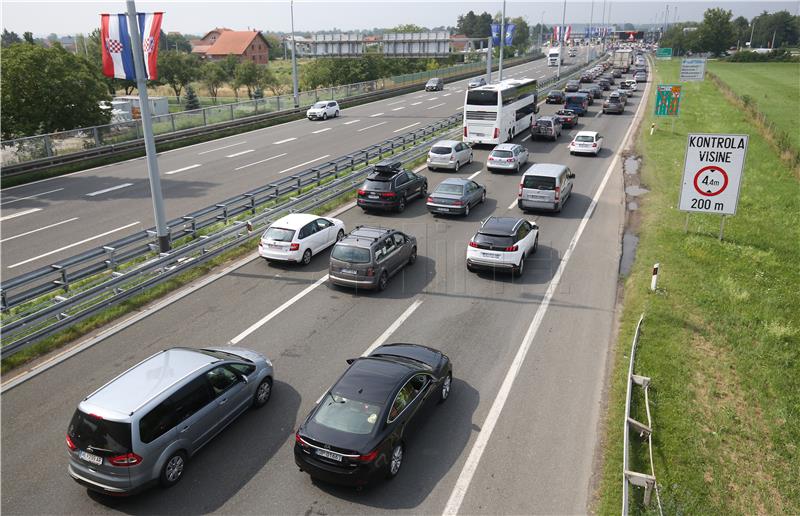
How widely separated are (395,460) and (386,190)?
48.5ft

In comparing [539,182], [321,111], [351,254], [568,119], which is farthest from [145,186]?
[568,119]

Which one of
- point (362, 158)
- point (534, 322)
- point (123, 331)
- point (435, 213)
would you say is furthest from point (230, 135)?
point (534, 322)

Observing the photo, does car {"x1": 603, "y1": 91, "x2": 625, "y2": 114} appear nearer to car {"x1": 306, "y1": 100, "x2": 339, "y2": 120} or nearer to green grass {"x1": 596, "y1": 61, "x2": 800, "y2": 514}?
car {"x1": 306, "y1": 100, "x2": 339, "y2": 120}

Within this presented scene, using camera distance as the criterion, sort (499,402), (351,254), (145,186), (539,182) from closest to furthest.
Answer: (499,402), (351,254), (539,182), (145,186)

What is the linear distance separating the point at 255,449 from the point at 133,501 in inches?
76.3

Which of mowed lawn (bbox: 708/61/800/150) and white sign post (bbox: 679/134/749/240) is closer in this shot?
white sign post (bbox: 679/134/749/240)

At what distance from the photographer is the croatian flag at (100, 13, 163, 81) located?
15.5m

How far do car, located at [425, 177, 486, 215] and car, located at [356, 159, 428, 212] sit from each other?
1.33 metres

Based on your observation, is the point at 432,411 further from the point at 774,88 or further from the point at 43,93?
the point at 774,88

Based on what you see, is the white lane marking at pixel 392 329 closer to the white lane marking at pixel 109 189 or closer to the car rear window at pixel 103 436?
the car rear window at pixel 103 436

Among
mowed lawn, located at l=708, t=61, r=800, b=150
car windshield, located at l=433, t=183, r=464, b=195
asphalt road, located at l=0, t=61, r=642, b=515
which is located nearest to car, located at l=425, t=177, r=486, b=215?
car windshield, located at l=433, t=183, r=464, b=195

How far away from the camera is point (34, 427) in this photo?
33.4 feet

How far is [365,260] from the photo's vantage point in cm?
1548

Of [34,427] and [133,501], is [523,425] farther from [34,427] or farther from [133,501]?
[34,427]
